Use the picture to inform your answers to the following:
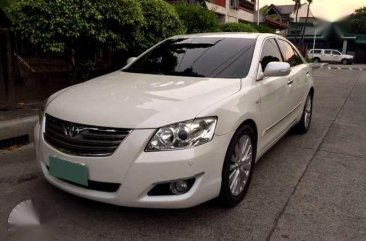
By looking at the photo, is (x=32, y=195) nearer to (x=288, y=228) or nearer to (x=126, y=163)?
(x=126, y=163)

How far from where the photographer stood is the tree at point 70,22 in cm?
559

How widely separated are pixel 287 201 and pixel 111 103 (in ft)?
5.89

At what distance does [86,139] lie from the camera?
2.80 metres

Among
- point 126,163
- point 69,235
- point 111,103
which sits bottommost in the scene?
point 69,235

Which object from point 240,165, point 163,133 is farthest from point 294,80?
point 163,133

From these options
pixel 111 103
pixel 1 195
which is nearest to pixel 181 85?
pixel 111 103

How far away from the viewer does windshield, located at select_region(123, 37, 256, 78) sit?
3844mm

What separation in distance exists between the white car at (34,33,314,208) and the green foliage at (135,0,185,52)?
3.40m

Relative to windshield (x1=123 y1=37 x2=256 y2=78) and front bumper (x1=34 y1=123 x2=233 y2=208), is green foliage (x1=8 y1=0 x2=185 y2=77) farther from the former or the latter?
front bumper (x1=34 y1=123 x2=233 y2=208)

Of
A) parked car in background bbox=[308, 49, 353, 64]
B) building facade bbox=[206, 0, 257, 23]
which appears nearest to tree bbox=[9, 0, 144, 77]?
building facade bbox=[206, 0, 257, 23]

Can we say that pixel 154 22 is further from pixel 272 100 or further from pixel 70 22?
pixel 272 100

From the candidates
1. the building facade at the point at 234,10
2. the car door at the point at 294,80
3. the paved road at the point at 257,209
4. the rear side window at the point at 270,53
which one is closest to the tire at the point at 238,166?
the paved road at the point at 257,209

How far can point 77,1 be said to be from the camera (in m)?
5.71

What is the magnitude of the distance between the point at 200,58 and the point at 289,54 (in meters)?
1.78
